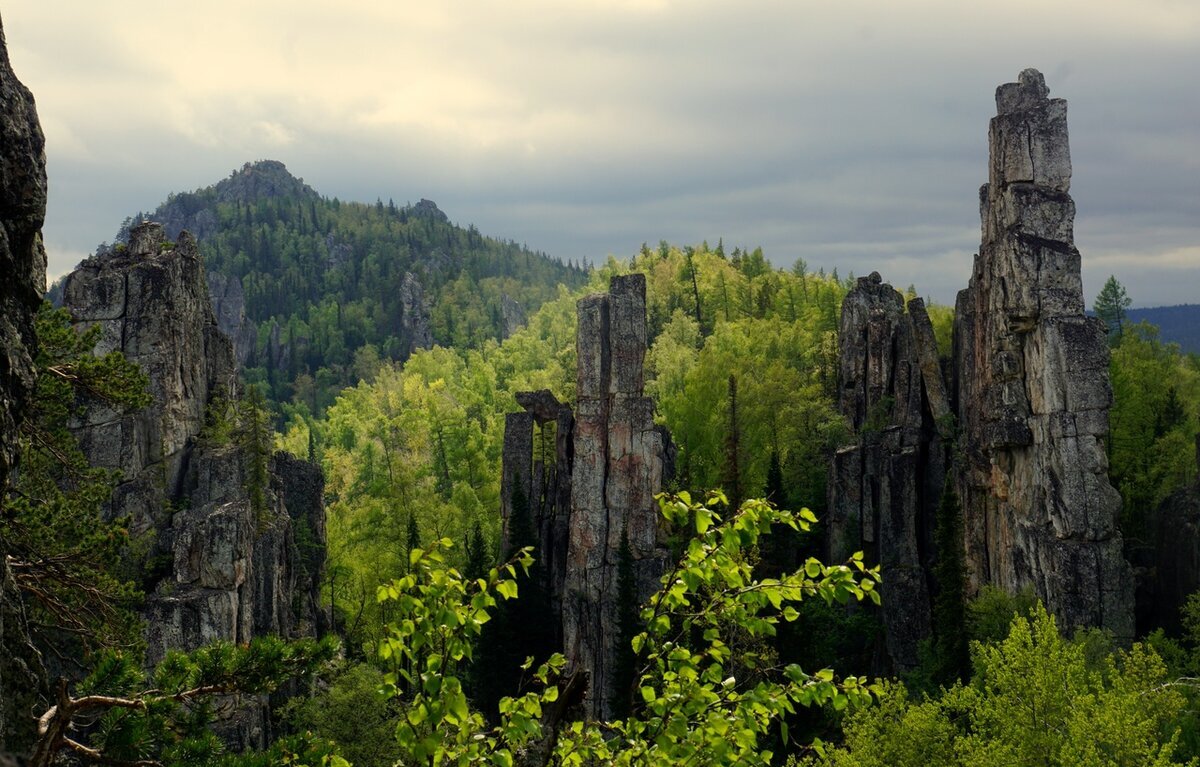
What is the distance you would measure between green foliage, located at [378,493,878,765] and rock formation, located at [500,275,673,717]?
4475 cm

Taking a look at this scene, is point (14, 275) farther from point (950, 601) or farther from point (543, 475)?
point (543, 475)

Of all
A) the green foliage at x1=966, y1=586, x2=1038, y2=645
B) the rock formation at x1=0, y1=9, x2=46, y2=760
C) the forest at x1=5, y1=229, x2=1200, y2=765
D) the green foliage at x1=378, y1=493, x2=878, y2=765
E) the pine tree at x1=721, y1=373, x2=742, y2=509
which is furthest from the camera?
the pine tree at x1=721, y1=373, x2=742, y2=509

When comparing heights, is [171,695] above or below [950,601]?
above

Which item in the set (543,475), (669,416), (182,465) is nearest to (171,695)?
(182,465)

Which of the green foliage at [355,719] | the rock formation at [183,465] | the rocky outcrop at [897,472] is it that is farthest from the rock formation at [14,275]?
the rocky outcrop at [897,472]

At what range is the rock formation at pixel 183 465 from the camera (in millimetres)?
43281

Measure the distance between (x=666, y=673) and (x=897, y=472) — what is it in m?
48.7

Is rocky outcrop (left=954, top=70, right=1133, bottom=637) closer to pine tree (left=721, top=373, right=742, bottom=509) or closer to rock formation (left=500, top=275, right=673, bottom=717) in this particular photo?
pine tree (left=721, top=373, right=742, bottom=509)

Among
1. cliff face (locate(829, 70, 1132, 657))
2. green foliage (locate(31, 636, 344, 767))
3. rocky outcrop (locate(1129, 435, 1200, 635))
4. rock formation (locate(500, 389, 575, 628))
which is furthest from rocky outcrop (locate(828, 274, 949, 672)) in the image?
green foliage (locate(31, 636, 344, 767))

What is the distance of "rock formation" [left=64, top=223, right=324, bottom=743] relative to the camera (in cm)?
4328

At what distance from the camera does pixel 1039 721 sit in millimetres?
28438

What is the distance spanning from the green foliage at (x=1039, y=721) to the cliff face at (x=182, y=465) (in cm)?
2262

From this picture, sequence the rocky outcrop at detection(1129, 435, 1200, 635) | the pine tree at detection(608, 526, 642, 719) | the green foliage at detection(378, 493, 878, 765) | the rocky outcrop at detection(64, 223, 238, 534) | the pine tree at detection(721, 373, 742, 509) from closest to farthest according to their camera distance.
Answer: the green foliage at detection(378, 493, 878, 765) → the rocky outcrop at detection(1129, 435, 1200, 635) → the rocky outcrop at detection(64, 223, 238, 534) → the pine tree at detection(608, 526, 642, 719) → the pine tree at detection(721, 373, 742, 509)

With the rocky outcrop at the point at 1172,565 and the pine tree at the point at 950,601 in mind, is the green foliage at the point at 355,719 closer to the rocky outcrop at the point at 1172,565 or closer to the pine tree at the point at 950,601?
the pine tree at the point at 950,601
